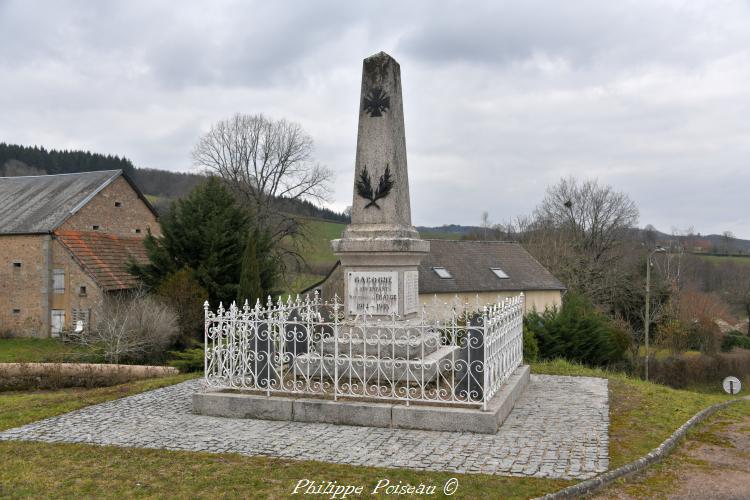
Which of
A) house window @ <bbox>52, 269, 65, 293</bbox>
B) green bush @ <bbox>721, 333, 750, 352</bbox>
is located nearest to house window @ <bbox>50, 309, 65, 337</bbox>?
house window @ <bbox>52, 269, 65, 293</bbox>

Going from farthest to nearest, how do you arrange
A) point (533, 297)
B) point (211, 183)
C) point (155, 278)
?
1. point (533, 297)
2. point (211, 183)
3. point (155, 278)

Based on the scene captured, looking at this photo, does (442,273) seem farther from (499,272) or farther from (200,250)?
(200,250)

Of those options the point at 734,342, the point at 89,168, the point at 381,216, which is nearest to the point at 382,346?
the point at 381,216

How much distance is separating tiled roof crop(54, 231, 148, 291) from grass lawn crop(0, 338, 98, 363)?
9.03 feet

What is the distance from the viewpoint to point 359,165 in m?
9.43

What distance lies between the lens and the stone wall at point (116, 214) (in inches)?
924

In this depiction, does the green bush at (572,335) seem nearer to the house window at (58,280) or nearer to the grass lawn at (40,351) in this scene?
the grass lawn at (40,351)

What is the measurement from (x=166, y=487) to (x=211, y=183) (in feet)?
55.2

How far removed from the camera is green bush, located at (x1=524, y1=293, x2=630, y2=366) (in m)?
17.7

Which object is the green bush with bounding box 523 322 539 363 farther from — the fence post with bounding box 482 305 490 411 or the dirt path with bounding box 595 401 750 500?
the fence post with bounding box 482 305 490 411

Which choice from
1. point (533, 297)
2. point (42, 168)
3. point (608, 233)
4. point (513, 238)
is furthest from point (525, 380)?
point (42, 168)

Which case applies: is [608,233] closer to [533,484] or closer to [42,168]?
[533,484]

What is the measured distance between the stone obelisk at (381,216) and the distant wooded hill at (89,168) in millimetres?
35121

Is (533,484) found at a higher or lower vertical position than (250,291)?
lower
